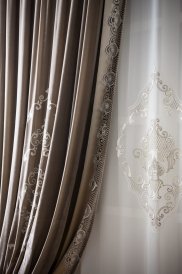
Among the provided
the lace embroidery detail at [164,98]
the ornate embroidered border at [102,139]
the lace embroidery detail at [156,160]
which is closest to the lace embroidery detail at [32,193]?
the ornate embroidered border at [102,139]

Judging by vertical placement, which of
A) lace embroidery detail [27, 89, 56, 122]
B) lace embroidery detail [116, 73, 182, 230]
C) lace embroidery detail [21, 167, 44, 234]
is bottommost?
lace embroidery detail [21, 167, 44, 234]

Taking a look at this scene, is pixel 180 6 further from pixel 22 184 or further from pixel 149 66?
pixel 22 184

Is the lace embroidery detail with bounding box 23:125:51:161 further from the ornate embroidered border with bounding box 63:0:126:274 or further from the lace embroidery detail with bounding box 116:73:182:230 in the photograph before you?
the lace embroidery detail with bounding box 116:73:182:230

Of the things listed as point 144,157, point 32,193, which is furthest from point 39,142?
point 144,157

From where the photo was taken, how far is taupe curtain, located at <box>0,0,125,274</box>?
144 centimetres

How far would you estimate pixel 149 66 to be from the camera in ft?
4.68

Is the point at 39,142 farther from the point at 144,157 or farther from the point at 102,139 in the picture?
the point at 144,157

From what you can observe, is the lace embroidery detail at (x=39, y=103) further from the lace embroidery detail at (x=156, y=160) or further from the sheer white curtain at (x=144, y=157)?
the lace embroidery detail at (x=156, y=160)

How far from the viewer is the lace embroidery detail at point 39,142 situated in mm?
1519

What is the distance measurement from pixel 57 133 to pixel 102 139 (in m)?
0.22

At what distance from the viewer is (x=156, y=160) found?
1356 mm

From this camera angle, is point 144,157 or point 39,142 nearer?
point 144,157

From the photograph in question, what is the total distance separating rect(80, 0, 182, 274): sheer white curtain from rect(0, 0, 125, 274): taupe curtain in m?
0.06

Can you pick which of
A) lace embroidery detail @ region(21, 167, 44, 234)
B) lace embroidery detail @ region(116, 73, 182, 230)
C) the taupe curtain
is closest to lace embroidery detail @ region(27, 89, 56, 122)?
the taupe curtain
